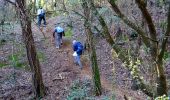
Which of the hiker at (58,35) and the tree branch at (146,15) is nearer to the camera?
the tree branch at (146,15)

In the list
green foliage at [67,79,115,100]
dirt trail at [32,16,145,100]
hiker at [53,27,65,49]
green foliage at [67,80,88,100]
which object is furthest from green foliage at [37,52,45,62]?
green foliage at [67,80,88,100]

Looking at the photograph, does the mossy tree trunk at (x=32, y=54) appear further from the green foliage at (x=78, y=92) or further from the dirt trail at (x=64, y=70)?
the green foliage at (x=78, y=92)

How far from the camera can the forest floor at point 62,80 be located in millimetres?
16938

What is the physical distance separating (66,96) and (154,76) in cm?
980

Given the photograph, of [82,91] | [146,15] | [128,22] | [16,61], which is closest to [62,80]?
[82,91]

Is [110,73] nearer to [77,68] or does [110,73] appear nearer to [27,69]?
[77,68]

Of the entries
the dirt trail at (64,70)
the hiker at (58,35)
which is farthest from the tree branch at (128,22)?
the hiker at (58,35)

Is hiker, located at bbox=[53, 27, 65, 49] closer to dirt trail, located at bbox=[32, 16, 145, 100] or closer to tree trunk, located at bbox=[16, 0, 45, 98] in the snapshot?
dirt trail, located at bbox=[32, 16, 145, 100]

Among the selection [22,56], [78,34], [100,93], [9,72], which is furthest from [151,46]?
[78,34]

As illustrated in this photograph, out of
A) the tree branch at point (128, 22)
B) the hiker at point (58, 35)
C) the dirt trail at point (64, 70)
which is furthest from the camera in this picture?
the hiker at point (58, 35)

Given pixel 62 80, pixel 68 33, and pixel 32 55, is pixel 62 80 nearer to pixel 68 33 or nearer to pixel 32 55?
pixel 32 55

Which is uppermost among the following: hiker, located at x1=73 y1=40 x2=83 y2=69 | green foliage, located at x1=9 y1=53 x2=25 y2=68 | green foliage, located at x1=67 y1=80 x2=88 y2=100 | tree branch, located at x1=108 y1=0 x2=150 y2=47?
tree branch, located at x1=108 y1=0 x2=150 y2=47

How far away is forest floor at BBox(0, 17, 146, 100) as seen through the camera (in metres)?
16.9

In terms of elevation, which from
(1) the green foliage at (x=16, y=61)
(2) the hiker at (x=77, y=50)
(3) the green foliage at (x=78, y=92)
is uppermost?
(2) the hiker at (x=77, y=50)
